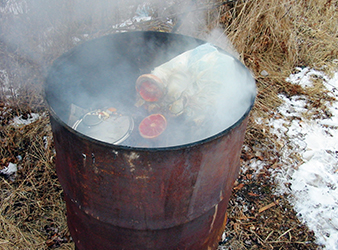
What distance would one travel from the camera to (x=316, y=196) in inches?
136

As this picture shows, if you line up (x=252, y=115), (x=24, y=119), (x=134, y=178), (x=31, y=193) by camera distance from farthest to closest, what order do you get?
(x=252, y=115)
(x=24, y=119)
(x=31, y=193)
(x=134, y=178)

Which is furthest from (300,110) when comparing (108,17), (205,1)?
(108,17)

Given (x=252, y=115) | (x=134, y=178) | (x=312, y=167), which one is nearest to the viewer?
(x=134, y=178)

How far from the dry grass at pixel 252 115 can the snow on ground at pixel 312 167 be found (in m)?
0.15

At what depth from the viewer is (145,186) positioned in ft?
5.44

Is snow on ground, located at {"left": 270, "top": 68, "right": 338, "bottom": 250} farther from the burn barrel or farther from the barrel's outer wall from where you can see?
the barrel's outer wall

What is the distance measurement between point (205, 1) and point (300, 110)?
2.47m

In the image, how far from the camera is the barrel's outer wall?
157 centimetres

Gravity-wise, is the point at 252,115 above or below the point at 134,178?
below

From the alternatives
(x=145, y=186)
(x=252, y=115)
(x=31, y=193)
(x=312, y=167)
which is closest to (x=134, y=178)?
(x=145, y=186)

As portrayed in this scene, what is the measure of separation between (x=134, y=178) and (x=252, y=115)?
3385mm

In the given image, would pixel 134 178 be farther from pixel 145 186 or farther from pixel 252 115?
pixel 252 115

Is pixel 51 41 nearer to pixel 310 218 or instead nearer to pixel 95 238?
pixel 95 238

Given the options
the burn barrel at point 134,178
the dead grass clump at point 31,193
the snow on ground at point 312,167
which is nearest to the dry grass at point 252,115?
the dead grass clump at point 31,193
